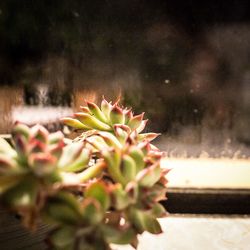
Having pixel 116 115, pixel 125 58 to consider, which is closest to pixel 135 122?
pixel 116 115

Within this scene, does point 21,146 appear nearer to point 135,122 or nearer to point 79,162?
point 79,162

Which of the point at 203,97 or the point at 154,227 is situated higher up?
the point at 203,97

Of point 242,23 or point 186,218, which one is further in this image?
point 242,23

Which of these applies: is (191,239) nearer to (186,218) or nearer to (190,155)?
(186,218)

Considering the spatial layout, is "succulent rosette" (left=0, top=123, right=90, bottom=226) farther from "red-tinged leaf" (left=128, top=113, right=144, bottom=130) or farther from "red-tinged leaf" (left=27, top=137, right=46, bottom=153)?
"red-tinged leaf" (left=128, top=113, right=144, bottom=130)

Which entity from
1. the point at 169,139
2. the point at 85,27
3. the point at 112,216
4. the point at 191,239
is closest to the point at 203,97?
the point at 169,139

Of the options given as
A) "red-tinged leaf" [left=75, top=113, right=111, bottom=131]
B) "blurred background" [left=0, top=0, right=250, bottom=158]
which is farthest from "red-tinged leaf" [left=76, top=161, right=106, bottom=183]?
"blurred background" [left=0, top=0, right=250, bottom=158]

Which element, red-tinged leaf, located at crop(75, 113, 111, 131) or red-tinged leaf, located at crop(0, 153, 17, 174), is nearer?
red-tinged leaf, located at crop(0, 153, 17, 174)
